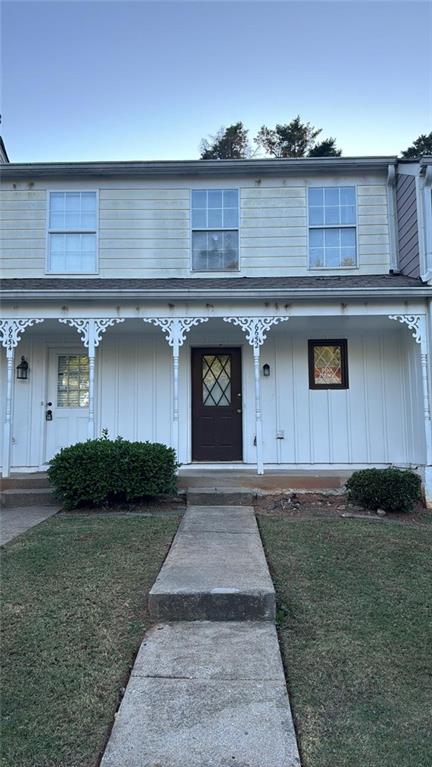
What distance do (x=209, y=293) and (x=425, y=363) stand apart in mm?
3460

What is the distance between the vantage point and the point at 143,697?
2.25 meters

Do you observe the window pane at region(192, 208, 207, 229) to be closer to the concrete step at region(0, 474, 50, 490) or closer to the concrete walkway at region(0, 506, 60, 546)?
the concrete step at region(0, 474, 50, 490)

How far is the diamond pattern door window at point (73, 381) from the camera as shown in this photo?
27.3ft

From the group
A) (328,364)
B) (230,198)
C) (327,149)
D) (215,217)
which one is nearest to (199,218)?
(215,217)

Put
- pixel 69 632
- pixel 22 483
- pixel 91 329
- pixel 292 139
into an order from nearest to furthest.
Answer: pixel 69 632 < pixel 22 483 < pixel 91 329 < pixel 292 139

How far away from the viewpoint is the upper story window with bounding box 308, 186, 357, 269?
8.45 metres

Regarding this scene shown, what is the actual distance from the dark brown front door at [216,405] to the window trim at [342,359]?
1275 mm

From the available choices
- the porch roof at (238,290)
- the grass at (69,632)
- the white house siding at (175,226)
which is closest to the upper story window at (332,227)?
→ the white house siding at (175,226)

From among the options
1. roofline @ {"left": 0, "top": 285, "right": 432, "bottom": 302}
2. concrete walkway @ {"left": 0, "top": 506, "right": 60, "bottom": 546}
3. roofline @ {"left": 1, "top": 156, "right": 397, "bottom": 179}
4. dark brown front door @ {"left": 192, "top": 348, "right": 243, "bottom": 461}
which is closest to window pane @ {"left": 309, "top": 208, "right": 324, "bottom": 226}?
roofline @ {"left": 1, "top": 156, "right": 397, "bottom": 179}

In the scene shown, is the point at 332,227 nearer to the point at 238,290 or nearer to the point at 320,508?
A: the point at 238,290

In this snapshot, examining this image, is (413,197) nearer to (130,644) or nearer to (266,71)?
(266,71)

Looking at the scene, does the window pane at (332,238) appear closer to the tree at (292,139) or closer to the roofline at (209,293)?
the roofline at (209,293)

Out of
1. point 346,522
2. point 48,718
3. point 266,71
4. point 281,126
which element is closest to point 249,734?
point 48,718

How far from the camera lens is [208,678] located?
2410mm
